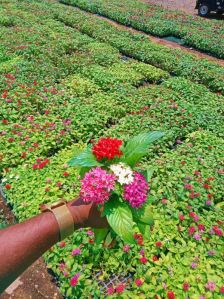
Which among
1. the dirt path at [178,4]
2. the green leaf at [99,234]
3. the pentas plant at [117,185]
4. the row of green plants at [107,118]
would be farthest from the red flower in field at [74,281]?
the dirt path at [178,4]

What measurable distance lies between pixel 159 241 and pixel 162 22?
43.0 ft

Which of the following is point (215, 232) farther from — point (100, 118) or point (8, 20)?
point (8, 20)

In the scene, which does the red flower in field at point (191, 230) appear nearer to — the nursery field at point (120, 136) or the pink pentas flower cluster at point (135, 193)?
the nursery field at point (120, 136)

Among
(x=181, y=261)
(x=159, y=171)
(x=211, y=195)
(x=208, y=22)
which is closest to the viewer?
(x=181, y=261)

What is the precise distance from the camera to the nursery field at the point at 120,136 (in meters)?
3.60

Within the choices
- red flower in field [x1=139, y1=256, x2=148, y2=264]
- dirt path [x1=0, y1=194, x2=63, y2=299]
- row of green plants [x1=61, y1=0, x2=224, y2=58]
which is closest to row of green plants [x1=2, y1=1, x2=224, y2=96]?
row of green plants [x1=61, y1=0, x2=224, y2=58]

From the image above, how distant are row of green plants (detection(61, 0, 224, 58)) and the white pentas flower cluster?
10.9 metres

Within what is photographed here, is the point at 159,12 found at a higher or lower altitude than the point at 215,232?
higher

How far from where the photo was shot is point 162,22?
14.7 meters

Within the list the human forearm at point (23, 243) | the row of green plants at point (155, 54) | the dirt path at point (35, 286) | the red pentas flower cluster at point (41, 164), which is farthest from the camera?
the row of green plants at point (155, 54)

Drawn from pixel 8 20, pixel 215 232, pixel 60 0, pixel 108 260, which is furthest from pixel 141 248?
pixel 60 0

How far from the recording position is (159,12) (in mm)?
17391

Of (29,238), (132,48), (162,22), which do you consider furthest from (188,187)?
(162,22)

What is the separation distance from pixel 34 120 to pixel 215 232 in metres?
3.93
